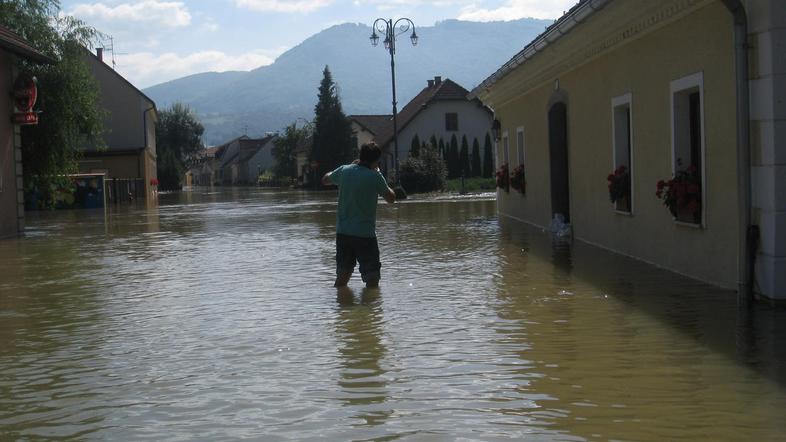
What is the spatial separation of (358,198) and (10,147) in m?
15.9

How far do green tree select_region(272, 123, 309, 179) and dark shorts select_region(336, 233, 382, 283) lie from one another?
3989 inches

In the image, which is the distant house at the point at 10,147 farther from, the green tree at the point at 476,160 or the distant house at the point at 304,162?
the distant house at the point at 304,162

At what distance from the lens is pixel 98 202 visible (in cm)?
4197

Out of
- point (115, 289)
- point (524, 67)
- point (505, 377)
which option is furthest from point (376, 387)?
point (524, 67)

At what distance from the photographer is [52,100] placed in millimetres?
29344

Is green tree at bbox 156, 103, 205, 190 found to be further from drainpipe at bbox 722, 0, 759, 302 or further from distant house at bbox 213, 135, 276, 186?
drainpipe at bbox 722, 0, 759, 302

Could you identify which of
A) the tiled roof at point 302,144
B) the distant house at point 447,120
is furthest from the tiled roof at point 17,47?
the tiled roof at point 302,144

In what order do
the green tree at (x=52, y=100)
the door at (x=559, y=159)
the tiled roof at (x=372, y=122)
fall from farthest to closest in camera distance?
1. the tiled roof at (x=372, y=122)
2. the green tree at (x=52, y=100)
3. the door at (x=559, y=159)

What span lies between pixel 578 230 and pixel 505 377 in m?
11.1

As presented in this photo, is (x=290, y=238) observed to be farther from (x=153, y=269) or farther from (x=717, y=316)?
(x=717, y=316)

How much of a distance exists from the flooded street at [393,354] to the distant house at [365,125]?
7435 cm

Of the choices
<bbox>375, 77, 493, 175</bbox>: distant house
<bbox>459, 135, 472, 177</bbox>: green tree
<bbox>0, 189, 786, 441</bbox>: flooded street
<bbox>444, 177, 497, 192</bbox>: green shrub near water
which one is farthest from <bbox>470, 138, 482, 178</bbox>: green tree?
<bbox>0, 189, 786, 441</bbox>: flooded street

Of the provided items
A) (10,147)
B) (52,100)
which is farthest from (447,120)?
(10,147)

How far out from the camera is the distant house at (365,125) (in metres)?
87.7
